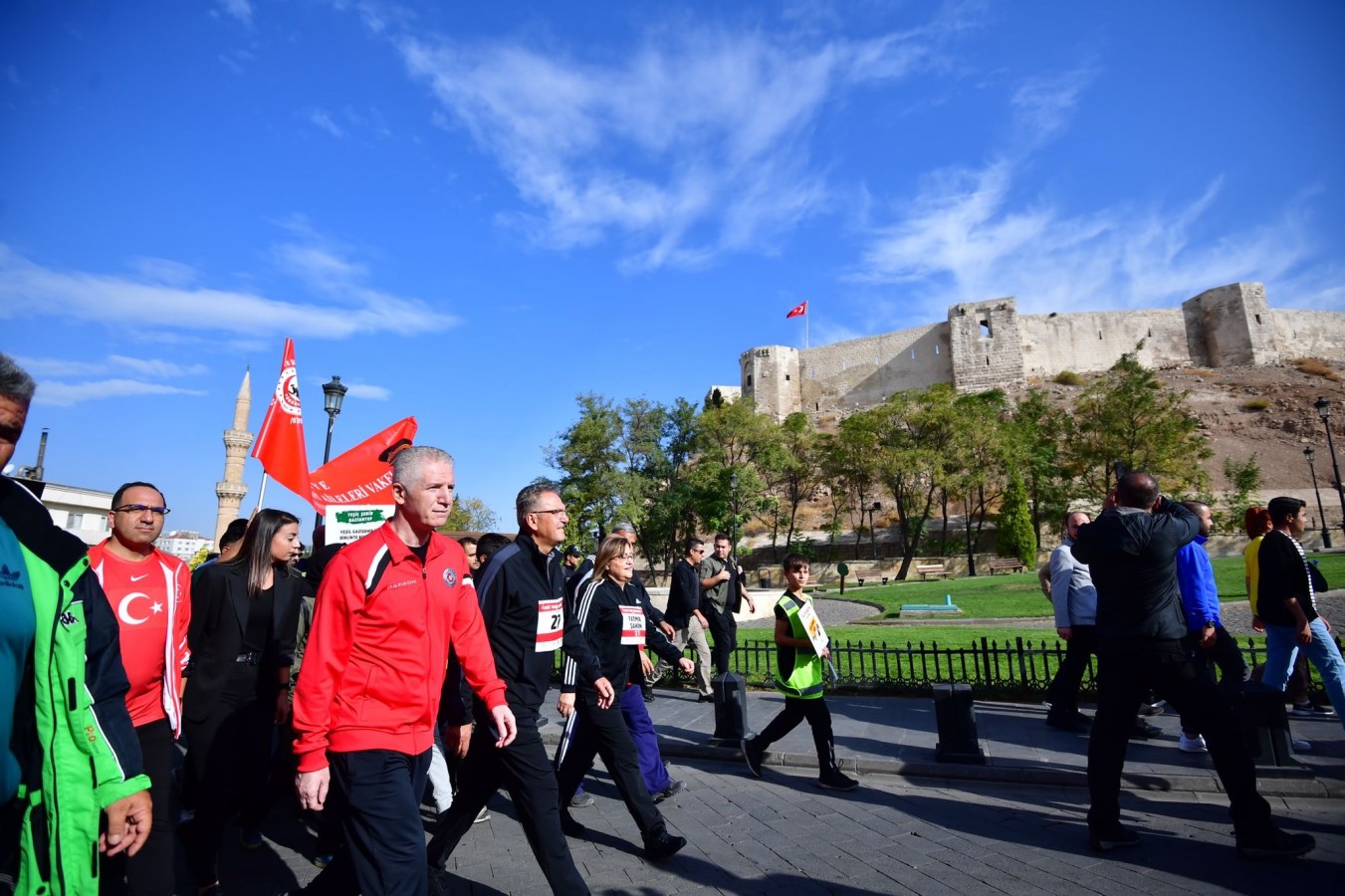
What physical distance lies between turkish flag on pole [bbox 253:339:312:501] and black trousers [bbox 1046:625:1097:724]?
7399 mm

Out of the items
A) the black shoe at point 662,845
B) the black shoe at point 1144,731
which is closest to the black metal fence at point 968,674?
the black shoe at point 1144,731

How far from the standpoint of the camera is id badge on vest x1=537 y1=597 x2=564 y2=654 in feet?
11.9

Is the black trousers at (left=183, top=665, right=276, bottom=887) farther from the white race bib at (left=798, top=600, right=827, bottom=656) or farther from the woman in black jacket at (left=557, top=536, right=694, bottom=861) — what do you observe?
the white race bib at (left=798, top=600, right=827, bottom=656)

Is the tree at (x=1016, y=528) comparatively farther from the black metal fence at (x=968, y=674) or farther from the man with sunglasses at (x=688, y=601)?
the man with sunglasses at (x=688, y=601)

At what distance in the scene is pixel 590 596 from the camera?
4605mm

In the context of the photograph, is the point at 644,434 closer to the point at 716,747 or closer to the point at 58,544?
the point at 716,747

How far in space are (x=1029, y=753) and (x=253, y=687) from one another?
5466 mm

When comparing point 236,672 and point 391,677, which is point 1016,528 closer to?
point 236,672

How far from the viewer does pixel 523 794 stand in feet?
10.5

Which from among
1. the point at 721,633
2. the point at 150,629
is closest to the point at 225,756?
the point at 150,629

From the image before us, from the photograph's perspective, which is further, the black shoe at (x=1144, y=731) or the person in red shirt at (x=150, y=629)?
the black shoe at (x=1144, y=731)

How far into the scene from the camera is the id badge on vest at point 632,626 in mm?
4902

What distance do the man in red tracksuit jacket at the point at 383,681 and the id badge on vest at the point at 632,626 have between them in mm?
2153

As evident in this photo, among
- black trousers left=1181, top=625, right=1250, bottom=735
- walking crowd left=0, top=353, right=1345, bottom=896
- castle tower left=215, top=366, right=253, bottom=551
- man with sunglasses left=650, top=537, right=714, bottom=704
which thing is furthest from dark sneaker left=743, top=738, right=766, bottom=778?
castle tower left=215, top=366, right=253, bottom=551
